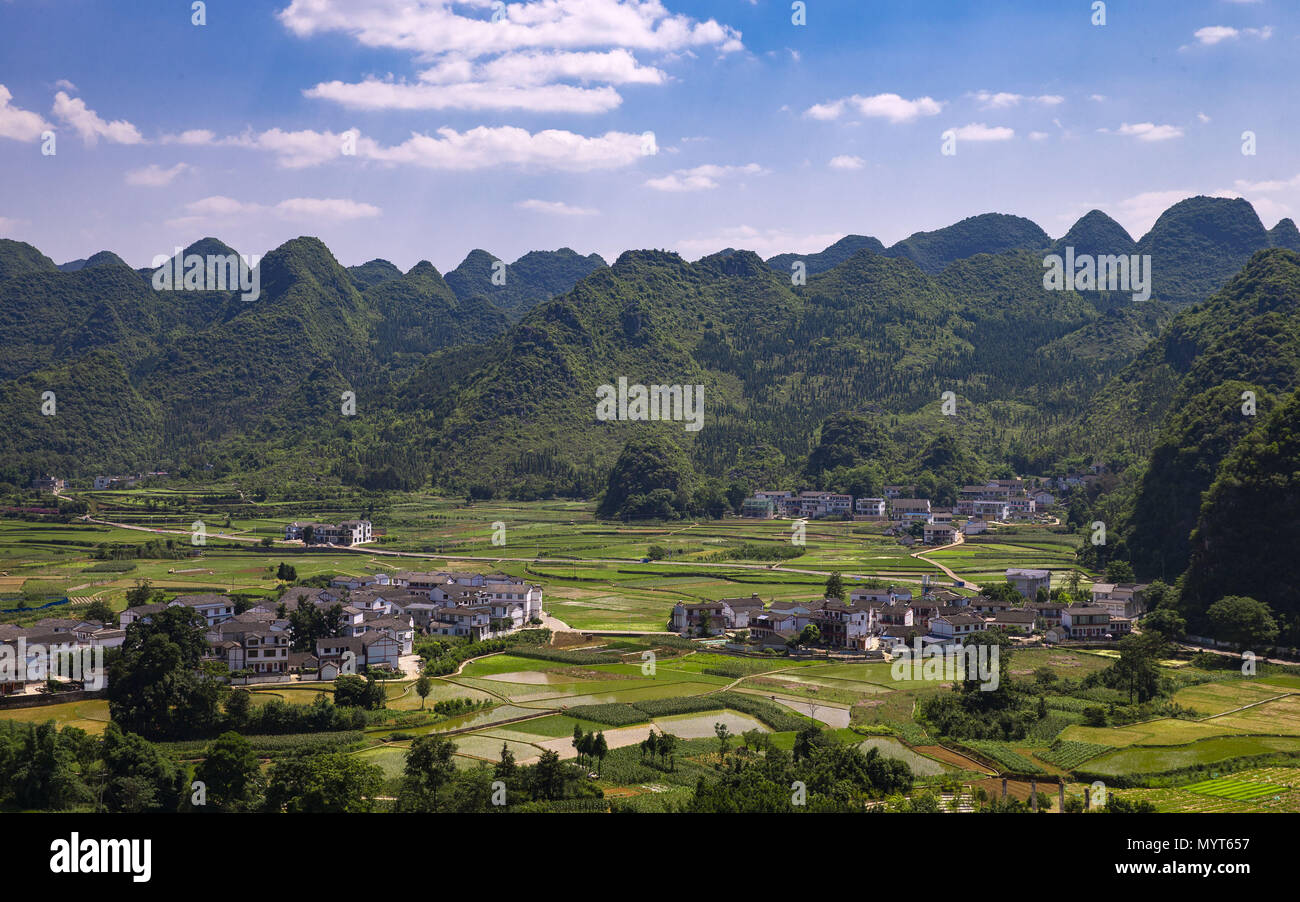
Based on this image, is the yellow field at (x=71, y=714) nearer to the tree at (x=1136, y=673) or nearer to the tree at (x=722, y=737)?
the tree at (x=722, y=737)

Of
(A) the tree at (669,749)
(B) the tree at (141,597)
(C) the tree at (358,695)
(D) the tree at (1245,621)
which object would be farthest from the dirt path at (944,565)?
(B) the tree at (141,597)

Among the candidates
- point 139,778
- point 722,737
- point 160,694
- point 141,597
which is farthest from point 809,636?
point 141,597

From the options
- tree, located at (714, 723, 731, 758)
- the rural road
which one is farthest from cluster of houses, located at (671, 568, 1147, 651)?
tree, located at (714, 723, 731, 758)

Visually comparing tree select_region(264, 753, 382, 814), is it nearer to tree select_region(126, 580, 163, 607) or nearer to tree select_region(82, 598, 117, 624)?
tree select_region(82, 598, 117, 624)

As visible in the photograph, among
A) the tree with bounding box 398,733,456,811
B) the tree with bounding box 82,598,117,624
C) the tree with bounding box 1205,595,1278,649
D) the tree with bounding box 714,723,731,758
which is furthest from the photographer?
the tree with bounding box 82,598,117,624

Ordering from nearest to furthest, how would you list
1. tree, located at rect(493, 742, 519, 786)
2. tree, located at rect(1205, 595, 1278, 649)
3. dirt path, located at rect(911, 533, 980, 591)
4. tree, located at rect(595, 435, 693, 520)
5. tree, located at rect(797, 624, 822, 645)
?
tree, located at rect(493, 742, 519, 786)
tree, located at rect(1205, 595, 1278, 649)
tree, located at rect(797, 624, 822, 645)
dirt path, located at rect(911, 533, 980, 591)
tree, located at rect(595, 435, 693, 520)
